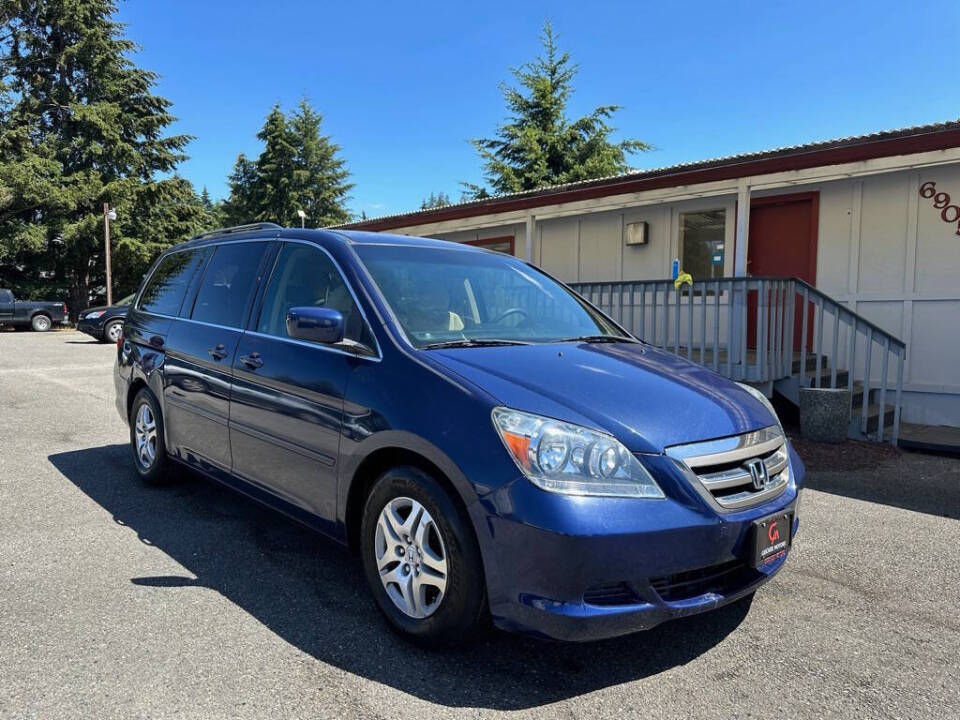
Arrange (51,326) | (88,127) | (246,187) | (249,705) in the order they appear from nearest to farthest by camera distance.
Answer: (249,705)
(51,326)
(88,127)
(246,187)

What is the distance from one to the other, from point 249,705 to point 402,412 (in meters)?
1.10

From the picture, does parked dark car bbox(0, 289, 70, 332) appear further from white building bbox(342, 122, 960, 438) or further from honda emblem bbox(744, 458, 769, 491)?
honda emblem bbox(744, 458, 769, 491)

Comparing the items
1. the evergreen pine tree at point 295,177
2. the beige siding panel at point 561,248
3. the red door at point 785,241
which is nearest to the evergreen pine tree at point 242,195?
the evergreen pine tree at point 295,177

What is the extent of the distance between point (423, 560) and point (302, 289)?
62.6 inches

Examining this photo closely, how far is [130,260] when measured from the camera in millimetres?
29625

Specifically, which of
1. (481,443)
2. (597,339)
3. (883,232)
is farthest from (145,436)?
(883,232)

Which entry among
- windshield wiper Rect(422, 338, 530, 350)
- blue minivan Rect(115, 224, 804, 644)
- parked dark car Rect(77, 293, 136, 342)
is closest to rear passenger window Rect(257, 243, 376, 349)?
blue minivan Rect(115, 224, 804, 644)

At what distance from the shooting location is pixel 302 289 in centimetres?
339

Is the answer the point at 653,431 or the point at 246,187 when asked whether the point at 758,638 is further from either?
the point at 246,187

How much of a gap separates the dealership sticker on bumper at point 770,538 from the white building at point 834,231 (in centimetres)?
489

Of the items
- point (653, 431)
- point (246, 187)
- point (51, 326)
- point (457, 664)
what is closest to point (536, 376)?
point (653, 431)

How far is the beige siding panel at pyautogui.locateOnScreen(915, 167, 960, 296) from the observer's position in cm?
759

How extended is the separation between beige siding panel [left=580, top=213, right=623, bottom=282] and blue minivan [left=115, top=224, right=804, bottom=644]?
24.2ft

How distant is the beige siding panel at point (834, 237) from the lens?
333 inches
